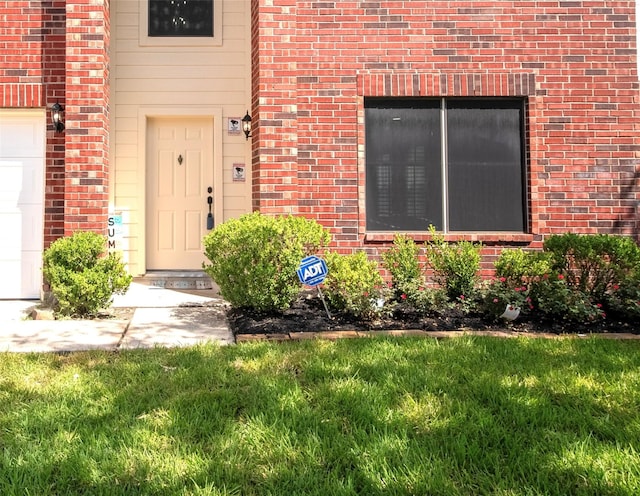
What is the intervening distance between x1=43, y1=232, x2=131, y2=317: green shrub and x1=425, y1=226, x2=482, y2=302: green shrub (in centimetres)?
341

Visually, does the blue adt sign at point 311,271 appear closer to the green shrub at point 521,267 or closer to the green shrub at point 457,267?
the green shrub at point 457,267

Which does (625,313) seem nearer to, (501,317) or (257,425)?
(501,317)

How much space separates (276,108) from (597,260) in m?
4.04

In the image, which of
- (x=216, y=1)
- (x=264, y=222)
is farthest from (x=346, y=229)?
(x=216, y=1)

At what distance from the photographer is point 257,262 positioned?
503 cm

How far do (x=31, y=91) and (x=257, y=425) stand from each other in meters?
6.12

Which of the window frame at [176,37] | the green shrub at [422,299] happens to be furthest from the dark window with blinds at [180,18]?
the green shrub at [422,299]

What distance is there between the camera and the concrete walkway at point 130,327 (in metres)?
4.28

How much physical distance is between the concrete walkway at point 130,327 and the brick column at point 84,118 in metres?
1.18

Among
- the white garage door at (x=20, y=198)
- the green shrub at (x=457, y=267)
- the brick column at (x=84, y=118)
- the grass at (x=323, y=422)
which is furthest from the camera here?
the white garage door at (x=20, y=198)

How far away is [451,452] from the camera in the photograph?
2.32 meters

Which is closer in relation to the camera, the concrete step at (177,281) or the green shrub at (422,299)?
the green shrub at (422,299)

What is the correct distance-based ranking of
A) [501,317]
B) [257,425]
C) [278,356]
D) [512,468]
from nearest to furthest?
1. [512,468]
2. [257,425]
3. [278,356]
4. [501,317]

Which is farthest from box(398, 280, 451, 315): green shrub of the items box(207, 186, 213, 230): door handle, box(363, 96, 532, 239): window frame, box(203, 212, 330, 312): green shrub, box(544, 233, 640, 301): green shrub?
box(207, 186, 213, 230): door handle
